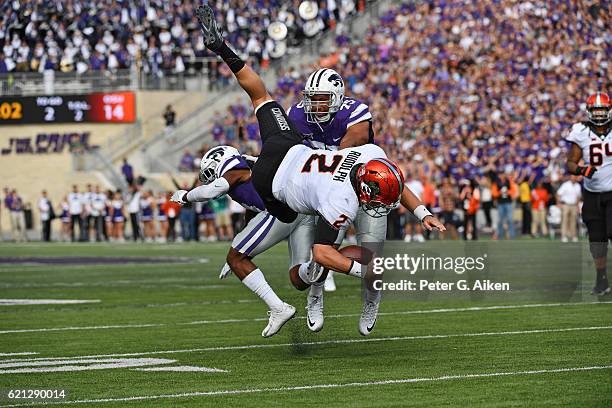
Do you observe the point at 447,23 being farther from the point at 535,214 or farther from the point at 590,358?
the point at 590,358

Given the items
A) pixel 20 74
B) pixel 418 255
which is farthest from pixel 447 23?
pixel 418 255

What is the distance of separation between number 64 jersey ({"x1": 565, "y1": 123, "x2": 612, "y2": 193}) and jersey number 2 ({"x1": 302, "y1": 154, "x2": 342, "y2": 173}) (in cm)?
505

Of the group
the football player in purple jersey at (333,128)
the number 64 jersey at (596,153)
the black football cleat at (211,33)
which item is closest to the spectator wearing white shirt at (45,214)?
the number 64 jersey at (596,153)

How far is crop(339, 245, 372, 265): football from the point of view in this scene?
8.44 metres

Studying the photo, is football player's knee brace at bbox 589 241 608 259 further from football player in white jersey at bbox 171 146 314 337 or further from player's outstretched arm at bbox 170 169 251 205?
player's outstretched arm at bbox 170 169 251 205

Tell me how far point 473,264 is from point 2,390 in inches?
199

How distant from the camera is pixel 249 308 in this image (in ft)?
41.3

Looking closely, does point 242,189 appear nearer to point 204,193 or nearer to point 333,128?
point 204,193

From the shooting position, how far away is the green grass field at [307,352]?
6891 mm

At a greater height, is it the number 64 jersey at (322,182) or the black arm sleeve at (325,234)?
the number 64 jersey at (322,182)

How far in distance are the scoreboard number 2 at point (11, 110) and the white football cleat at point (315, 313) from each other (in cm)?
3270

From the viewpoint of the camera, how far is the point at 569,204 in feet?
90.6

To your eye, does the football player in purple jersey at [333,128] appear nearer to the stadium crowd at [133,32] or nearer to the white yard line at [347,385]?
the white yard line at [347,385]

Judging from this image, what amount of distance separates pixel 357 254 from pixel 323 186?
637 millimetres
